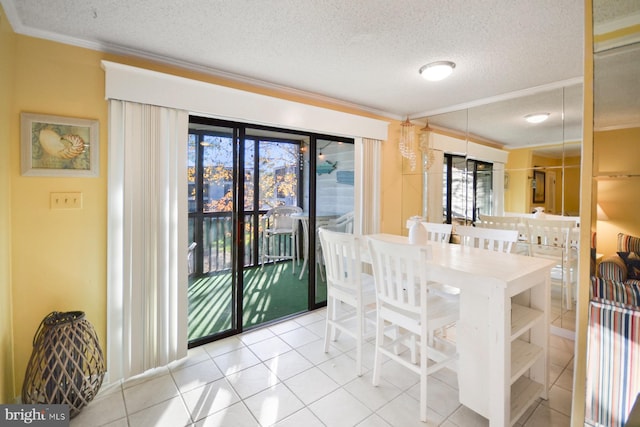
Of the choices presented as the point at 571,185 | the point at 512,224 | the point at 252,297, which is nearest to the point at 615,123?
the point at 571,185

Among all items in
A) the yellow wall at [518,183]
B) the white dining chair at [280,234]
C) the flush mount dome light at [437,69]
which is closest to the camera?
the flush mount dome light at [437,69]

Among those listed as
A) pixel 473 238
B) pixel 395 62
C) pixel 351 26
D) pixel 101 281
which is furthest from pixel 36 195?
pixel 473 238

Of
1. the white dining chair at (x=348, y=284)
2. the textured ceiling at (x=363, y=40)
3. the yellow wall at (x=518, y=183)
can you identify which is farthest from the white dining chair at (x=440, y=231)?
the textured ceiling at (x=363, y=40)

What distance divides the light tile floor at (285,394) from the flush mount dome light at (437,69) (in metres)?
2.35

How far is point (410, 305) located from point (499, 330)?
486 mm

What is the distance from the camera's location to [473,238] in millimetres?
2762

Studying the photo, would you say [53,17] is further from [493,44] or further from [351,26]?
[493,44]

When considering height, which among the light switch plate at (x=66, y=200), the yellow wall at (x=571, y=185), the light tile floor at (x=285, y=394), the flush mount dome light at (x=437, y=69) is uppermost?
the flush mount dome light at (x=437, y=69)

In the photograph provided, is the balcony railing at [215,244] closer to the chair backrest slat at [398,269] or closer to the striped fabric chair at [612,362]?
the chair backrest slat at [398,269]

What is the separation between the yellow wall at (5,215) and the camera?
1645 mm

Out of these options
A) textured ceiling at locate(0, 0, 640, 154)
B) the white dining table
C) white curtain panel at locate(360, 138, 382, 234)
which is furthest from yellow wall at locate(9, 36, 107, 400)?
white curtain panel at locate(360, 138, 382, 234)

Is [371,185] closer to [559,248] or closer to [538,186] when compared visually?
[538,186]

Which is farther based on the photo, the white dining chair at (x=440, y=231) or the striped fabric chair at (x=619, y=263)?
the white dining chair at (x=440, y=231)

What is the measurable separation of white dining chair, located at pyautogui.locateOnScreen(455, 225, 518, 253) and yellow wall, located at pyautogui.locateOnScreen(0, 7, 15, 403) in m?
3.34
